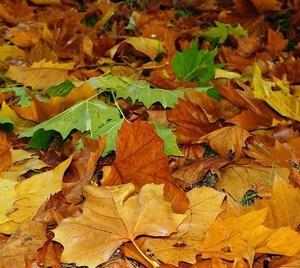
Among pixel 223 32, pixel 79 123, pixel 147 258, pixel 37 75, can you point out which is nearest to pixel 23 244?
pixel 147 258

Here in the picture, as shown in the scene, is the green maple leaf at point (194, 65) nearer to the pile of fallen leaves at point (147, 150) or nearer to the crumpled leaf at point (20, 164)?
the pile of fallen leaves at point (147, 150)

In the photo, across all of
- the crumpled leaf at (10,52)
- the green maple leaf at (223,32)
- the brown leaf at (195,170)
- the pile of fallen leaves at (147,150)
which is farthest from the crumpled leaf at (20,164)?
the green maple leaf at (223,32)

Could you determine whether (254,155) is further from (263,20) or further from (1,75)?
(263,20)

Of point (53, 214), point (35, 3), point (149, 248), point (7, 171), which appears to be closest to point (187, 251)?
point (149, 248)

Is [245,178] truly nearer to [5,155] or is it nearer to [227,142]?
[227,142]

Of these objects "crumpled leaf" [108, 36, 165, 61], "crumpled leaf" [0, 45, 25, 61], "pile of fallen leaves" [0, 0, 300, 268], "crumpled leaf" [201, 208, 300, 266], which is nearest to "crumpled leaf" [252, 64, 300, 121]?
"pile of fallen leaves" [0, 0, 300, 268]

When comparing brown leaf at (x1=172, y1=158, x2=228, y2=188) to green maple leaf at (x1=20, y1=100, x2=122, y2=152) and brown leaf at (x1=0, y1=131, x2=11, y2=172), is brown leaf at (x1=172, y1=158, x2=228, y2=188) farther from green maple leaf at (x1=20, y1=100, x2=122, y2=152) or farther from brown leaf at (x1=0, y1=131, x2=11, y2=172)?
brown leaf at (x1=0, y1=131, x2=11, y2=172)

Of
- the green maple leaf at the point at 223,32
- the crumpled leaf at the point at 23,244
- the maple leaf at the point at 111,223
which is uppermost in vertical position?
the maple leaf at the point at 111,223
